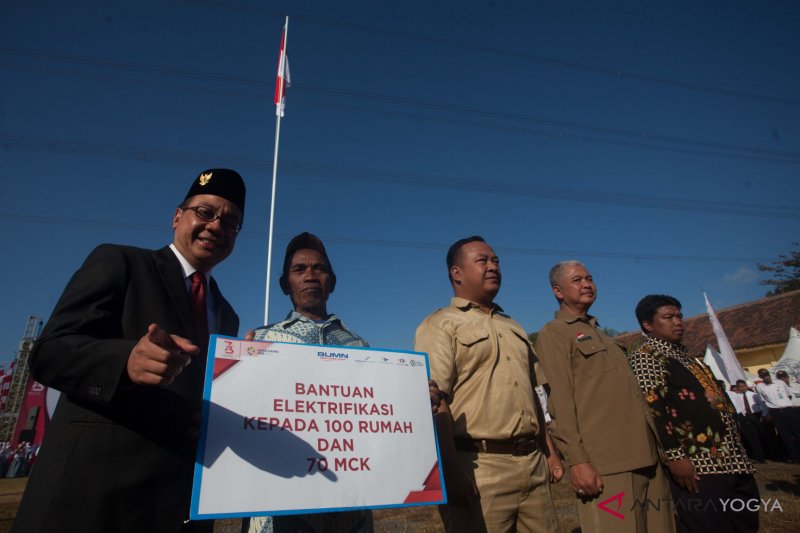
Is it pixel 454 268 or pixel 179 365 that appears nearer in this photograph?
pixel 179 365

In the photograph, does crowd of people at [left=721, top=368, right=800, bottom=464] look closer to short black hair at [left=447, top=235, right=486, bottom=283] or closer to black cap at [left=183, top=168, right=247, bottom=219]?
short black hair at [left=447, top=235, right=486, bottom=283]

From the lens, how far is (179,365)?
127 centimetres

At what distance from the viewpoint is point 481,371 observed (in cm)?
278

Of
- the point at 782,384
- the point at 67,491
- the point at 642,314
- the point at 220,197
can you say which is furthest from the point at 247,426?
the point at 782,384

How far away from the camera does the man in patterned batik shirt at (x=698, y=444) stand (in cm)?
304

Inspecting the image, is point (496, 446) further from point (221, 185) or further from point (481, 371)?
point (221, 185)

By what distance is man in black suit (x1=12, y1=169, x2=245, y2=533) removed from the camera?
4.34 ft

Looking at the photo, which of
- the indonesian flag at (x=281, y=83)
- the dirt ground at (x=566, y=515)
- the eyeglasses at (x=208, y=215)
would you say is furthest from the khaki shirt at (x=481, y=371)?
the indonesian flag at (x=281, y=83)

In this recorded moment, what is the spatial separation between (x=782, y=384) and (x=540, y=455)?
465 inches

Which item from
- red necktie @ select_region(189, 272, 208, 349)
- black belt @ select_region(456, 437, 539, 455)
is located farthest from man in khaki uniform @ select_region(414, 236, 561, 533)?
red necktie @ select_region(189, 272, 208, 349)

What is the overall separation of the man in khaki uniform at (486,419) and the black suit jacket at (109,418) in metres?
1.41

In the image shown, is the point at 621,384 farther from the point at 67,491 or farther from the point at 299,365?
the point at 67,491

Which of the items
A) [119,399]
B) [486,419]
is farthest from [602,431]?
[119,399]

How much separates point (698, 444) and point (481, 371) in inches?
77.1
